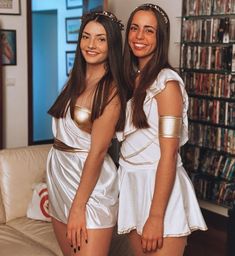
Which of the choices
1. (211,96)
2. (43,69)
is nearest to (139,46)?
(211,96)

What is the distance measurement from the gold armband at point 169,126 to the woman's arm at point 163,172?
10 mm

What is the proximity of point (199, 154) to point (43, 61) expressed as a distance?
10.9 feet

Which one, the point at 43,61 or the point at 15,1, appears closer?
the point at 15,1

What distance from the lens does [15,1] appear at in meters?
5.12

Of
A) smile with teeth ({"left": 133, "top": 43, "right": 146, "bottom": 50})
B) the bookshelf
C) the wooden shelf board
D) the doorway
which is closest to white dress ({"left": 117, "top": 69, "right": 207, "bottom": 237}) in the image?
smile with teeth ({"left": 133, "top": 43, "right": 146, "bottom": 50})

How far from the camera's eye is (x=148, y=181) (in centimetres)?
154

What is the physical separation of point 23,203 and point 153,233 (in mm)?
1376

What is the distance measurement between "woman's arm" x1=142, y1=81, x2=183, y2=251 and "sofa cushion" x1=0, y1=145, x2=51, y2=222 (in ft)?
4.39

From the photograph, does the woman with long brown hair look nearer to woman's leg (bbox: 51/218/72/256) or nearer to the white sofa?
woman's leg (bbox: 51/218/72/256)

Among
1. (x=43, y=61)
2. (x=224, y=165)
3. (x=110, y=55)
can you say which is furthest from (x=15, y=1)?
(x=110, y=55)

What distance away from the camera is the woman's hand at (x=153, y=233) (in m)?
1.49

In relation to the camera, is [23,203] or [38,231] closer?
[38,231]

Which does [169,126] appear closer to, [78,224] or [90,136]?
[90,136]

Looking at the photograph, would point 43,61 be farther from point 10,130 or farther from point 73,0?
point 10,130
